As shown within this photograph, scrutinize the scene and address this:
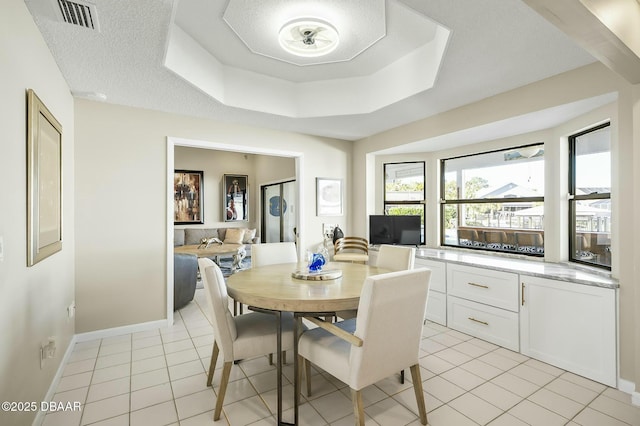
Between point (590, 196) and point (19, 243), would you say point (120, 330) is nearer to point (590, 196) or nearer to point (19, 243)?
point (19, 243)

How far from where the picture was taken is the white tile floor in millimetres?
1898

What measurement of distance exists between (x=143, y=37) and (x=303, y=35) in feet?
3.45

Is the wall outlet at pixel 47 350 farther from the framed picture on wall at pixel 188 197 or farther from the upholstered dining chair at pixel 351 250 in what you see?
the framed picture on wall at pixel 188 197

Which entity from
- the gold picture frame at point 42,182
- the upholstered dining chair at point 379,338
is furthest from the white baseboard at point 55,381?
the upholstered dining chair at point 379,338

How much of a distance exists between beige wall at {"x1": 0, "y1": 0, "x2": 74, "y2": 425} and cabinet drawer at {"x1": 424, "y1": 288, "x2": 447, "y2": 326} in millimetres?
3381

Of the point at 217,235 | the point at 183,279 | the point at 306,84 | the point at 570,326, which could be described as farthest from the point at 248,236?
the point at 570,326

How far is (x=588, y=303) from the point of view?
233cm

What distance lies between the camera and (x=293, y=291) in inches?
78.2

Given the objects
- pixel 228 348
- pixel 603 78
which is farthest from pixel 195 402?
pixel 603 78

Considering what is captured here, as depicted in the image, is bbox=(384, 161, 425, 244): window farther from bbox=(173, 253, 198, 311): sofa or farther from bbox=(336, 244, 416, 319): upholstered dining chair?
bbox=(173, 253, 198, 311): sofa

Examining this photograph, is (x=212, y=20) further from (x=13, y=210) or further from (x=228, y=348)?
(x=228, y=348)

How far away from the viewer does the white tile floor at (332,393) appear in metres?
1.90

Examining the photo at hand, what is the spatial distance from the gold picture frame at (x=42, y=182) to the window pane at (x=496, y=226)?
423 centimetres

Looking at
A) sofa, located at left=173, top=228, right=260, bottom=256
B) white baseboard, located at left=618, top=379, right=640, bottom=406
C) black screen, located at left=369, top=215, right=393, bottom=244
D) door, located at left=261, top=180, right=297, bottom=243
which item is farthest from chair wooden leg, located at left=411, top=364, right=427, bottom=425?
sofa, located at left=173, top=228, right=260, bottom=256
